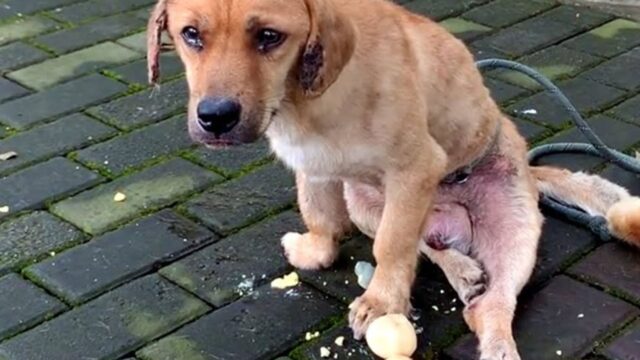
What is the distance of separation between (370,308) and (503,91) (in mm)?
1814

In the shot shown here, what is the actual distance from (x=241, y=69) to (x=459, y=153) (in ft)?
3.35

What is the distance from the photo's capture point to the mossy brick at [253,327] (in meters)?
3.31

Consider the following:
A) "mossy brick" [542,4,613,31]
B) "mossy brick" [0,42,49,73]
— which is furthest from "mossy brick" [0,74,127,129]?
"mossy brick" [542,4,613,31]

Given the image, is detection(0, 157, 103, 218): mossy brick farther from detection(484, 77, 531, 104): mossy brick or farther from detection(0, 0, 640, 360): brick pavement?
detection(484, 77, 531, 104): mossy brick

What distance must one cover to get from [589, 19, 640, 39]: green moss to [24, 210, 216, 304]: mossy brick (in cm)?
244

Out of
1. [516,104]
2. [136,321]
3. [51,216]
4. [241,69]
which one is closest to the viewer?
[241,69]

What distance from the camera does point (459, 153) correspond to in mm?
3639

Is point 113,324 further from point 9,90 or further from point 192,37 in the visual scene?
point 9,90

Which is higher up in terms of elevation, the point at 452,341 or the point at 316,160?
the point at 316,160

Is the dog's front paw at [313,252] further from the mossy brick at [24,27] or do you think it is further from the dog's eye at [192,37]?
the mossy brick at [24,27]

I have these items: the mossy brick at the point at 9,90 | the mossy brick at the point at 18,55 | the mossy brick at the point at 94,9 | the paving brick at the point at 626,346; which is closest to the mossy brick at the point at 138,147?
the mossy brick at the point at 9,90

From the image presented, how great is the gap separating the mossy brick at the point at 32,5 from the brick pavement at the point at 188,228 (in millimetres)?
238

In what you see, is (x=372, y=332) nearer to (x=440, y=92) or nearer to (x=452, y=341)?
(x=452, y=341)

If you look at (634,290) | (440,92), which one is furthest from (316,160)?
(634,290)
